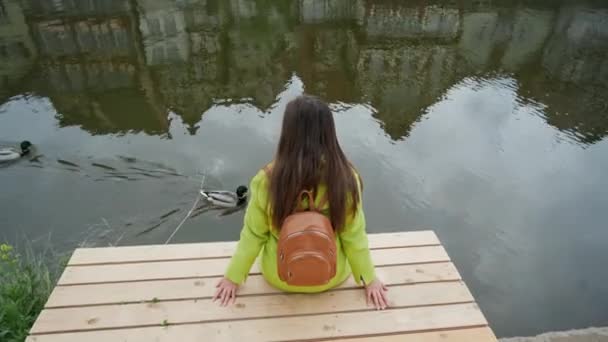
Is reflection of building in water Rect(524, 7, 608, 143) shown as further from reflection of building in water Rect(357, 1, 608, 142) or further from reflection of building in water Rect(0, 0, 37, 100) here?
reflection of building in water Rect(0, 0, 37, 100)

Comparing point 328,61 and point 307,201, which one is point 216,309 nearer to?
point 307,201

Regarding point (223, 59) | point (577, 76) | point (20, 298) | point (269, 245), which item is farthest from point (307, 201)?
point (577, 76)

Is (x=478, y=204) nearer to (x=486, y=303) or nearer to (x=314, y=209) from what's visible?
(x=486, y=303)

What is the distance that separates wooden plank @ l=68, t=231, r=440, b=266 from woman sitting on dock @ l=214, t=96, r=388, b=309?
587 millimetres

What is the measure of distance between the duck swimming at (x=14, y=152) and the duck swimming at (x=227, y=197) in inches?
122

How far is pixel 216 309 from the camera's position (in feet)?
6.71

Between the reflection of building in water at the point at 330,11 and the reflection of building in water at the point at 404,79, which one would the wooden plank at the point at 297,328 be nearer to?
the reflection of building in water at the point at 404,79

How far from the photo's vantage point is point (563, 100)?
8.82 meters

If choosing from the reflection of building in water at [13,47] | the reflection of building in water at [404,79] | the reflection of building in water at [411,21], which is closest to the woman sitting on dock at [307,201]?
the reflection of building in water at [404,79]

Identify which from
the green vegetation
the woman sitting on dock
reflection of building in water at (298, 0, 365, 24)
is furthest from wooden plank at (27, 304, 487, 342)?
reflection of building in water at (298, 0, 365, 24)

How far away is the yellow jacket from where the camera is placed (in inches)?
72.7

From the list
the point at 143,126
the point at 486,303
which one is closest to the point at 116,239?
the point at 143,126

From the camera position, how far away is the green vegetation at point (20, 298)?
96.9 inches

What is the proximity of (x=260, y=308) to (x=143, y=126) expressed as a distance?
604 cm
